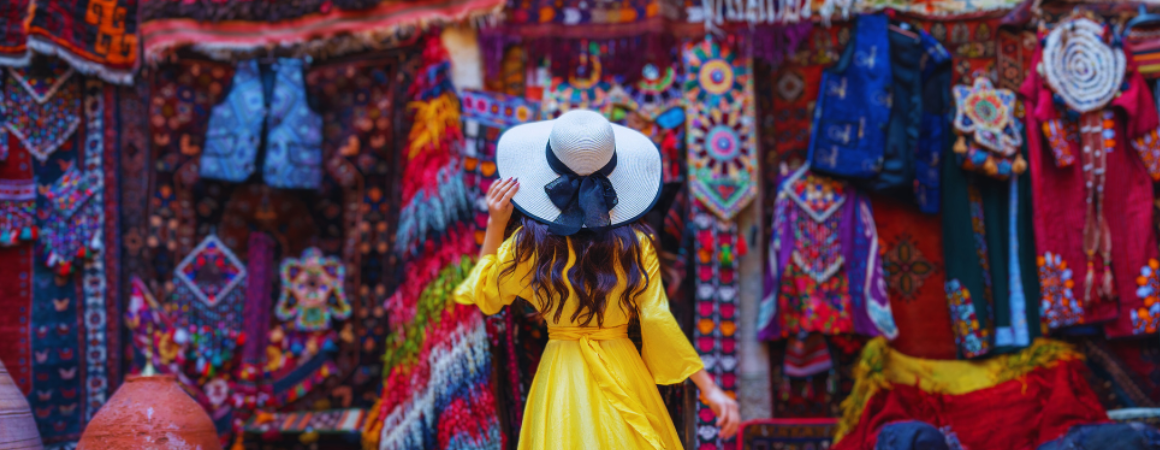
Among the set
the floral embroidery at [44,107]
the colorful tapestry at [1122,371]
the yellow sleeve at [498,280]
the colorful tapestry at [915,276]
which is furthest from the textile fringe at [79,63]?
the colorful tapestry at [1122,371]

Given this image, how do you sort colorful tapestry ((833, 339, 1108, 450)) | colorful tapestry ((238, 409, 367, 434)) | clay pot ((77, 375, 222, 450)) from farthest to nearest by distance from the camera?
1. colorful tapestry ((238, 409, 367, 434))
2. colorful tapestry ((833, 339, 1108, 450))
3. clay pot ((77, 375, 222, 450))

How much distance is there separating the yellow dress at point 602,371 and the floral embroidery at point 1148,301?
2.47 meters

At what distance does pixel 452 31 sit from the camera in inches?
171

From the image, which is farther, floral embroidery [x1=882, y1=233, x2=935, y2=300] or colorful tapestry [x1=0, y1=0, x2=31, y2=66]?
floral embroidery [x1=882, y1=233, x2=935, y2=300]

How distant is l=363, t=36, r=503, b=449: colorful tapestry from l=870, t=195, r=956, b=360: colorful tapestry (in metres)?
1.99

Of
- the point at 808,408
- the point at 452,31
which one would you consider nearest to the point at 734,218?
the point at 808,408

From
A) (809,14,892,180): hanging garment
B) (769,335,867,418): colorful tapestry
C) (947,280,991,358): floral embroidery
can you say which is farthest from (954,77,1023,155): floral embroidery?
(769,335,867,418): colorful tapestry

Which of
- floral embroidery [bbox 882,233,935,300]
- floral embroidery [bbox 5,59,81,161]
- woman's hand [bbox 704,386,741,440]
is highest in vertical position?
floral embroidery [bbox 5,59,81,161]

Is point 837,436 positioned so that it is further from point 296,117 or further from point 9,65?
point 9,65

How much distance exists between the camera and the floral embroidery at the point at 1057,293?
3955 mm

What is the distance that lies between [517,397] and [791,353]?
54.9 inches

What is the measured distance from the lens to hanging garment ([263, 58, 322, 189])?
170 inches

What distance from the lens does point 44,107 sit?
4281 mm

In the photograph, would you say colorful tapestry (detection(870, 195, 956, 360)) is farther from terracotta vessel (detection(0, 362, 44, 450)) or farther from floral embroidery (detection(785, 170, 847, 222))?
terracotta vessel (detection(0, 362, 44, 450))
